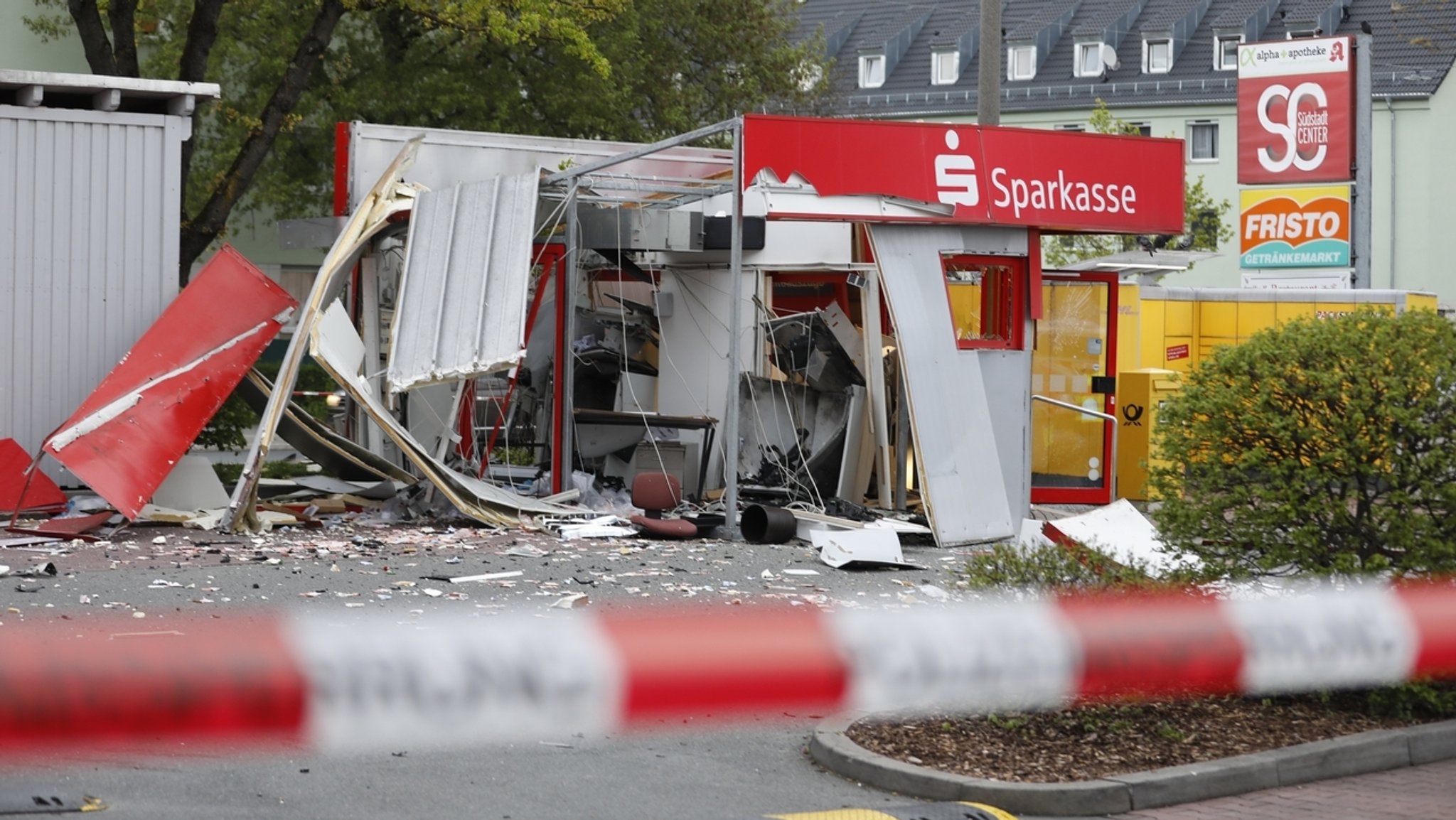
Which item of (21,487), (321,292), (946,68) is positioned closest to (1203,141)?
(946,68)

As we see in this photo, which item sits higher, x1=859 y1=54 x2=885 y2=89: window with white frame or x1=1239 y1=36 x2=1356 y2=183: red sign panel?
x1=859 y1=54 x2=885 y2=89: window with white frame

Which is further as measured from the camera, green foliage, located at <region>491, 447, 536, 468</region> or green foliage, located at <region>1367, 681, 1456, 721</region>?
green foliage, located at <region>491, 447, 536, 468</region>

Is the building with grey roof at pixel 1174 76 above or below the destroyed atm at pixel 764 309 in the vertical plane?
above

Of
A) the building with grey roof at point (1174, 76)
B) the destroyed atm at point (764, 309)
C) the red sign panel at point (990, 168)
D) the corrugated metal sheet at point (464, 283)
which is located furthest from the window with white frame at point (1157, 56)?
the corrugated metal sheet at point (464, 283)

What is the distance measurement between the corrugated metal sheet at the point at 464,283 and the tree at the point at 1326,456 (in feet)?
19.7

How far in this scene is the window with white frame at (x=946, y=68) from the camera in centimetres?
6675

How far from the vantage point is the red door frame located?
17.0m

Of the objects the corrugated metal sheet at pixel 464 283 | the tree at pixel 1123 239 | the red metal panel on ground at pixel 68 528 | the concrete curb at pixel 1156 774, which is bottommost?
the concrete curb at pixel 1156 774

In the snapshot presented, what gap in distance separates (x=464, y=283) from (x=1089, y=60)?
A: 54.3 metres

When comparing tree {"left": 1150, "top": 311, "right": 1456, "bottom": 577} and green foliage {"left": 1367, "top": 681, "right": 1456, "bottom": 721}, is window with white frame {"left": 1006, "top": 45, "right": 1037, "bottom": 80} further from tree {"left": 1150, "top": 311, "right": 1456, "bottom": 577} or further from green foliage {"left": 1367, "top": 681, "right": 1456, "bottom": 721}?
green foliage {"left": 1367, "top": 681, "right": 1456, "bottom": 721}

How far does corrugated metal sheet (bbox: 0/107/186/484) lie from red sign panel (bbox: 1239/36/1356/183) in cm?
1258

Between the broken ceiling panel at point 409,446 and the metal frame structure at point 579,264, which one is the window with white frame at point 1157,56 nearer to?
the metal frame structure at point 579,264

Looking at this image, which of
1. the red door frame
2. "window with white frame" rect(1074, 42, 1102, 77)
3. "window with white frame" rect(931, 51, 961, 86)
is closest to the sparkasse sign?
the red door frame

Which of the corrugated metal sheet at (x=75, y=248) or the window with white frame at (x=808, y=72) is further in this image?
the window with white frame at (x=808, y=72)
